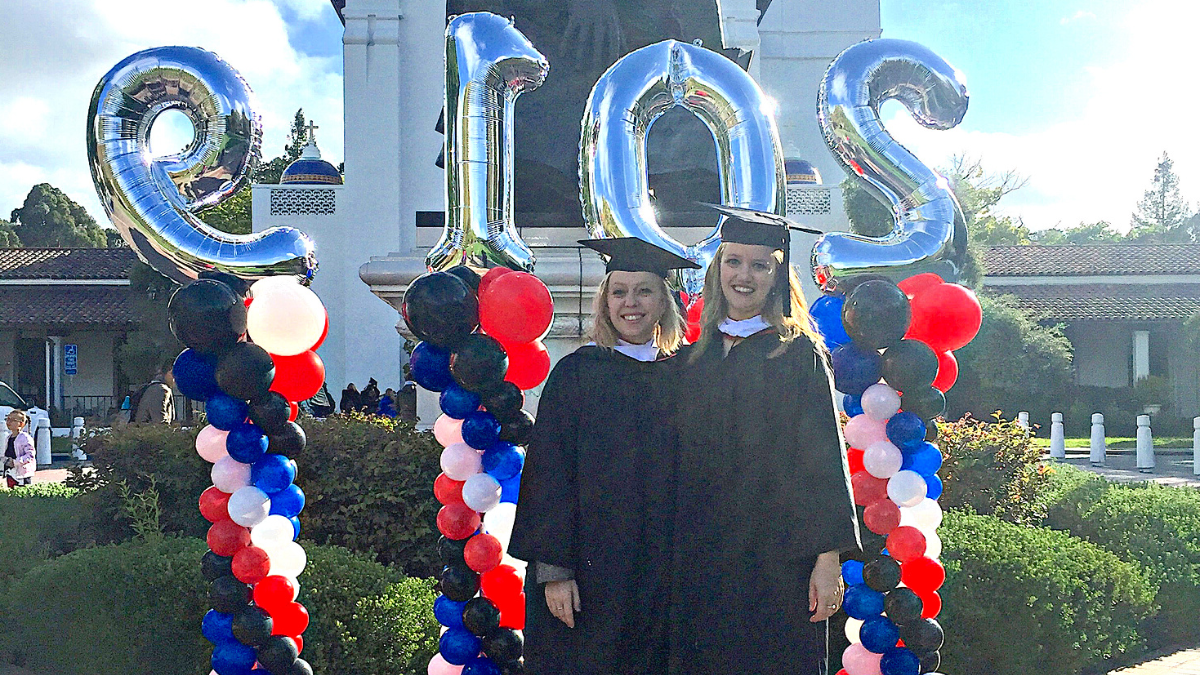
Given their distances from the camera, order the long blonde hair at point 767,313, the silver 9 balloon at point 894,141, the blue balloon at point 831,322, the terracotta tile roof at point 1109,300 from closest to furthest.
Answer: the long blonde hair at point 767,313 → the blue balloon at point 831,322 → the silver 9 balloon at point 894,141 → the terracotta tile roof at point 1109,300

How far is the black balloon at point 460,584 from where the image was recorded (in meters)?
3.74

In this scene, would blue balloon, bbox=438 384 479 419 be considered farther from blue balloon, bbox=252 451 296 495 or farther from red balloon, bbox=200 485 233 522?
red balloon, bbox=200 485 233 522

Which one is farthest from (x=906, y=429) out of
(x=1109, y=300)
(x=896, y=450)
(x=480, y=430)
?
(x=1109, y=300)

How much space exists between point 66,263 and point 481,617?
92.2 ft

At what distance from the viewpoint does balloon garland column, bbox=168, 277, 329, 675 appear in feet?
11.6

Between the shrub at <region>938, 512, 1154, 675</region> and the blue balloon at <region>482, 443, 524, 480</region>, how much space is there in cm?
230

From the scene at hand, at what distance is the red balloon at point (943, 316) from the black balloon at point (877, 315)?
0.21m

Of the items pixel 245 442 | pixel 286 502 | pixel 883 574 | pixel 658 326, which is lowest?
pixel 883 574

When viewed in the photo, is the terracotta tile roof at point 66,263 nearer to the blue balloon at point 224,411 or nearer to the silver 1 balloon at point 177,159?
the silver 1 balloon at point 177,159

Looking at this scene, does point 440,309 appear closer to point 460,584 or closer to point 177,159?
point 460,584

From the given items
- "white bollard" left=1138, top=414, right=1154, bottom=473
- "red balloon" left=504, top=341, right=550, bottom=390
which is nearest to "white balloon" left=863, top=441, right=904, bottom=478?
"red balloon" left=504, top=341, right=550, bottom=390

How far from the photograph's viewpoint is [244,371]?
138 inches

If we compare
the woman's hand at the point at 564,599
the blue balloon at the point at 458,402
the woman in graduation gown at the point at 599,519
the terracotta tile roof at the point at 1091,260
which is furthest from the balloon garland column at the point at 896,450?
the terracotta tile roof at the point at 1091,260

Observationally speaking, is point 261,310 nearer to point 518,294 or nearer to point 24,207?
point 518,294
